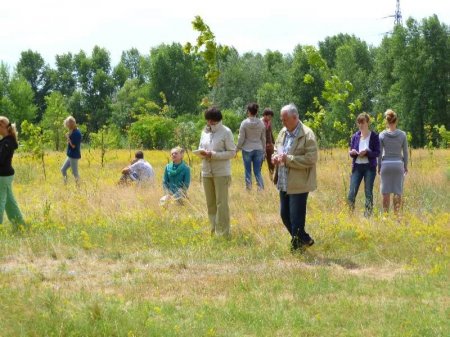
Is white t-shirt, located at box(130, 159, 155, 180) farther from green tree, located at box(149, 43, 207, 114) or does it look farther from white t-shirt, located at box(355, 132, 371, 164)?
green tree, located at box(149, 43, 207, 114)

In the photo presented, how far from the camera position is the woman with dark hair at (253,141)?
12.6m

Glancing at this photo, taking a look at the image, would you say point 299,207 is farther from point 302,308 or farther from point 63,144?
point 63,144

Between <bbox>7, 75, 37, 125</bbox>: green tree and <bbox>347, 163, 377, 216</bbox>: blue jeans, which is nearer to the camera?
<bbox>347, 163, 377, 216</bbox>: blue jeans

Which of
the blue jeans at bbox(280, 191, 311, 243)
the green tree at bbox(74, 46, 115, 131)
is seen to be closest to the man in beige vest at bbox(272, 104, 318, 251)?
the blue jeans at bbox(280, 191, 311, 243)

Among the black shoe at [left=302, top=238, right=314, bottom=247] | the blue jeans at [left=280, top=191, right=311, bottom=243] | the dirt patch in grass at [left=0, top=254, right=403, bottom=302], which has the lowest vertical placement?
the dirt patch in grass at [left=0, top=254, right=403, bottom=302]

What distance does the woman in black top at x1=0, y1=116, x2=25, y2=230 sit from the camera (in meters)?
9.66

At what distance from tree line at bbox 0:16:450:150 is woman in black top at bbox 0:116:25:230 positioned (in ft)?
36.4

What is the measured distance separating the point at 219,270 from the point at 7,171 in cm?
390

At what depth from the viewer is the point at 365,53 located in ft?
200

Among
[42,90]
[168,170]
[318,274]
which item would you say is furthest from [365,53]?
[318,274]

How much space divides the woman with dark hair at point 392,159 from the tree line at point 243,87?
Result: 1094 cm

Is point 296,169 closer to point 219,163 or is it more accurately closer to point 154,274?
point 219,163

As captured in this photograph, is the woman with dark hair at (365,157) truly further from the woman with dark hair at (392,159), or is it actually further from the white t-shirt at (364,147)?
the woman with dark hair at (392,159)

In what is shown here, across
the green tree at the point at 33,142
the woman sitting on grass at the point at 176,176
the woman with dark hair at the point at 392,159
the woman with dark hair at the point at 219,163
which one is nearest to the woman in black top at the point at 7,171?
the woman sitting on grass at the point at 176,176
